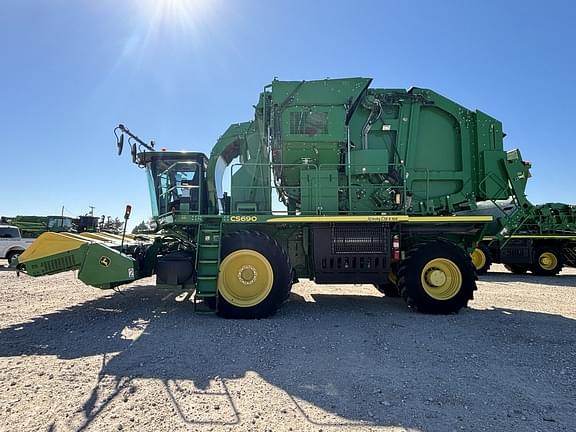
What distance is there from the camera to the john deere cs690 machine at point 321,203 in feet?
23.4

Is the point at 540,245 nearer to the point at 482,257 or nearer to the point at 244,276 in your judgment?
the point at 482,257

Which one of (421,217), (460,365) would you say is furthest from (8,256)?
(460,365)

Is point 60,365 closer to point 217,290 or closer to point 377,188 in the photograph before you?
point 217,290

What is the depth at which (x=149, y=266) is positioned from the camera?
810 cm

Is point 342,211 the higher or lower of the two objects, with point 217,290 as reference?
higher

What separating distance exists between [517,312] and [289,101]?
6503mm

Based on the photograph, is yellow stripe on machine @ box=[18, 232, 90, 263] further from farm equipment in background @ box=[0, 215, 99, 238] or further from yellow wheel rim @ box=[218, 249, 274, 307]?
farm equipment in background @ box=[0, 215, 99, 238]

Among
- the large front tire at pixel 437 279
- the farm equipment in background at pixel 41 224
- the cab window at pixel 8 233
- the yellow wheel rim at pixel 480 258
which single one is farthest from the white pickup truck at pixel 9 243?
the yellow wheel rim at pixel 480 258

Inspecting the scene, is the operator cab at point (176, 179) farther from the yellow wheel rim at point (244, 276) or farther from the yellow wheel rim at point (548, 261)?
the yellow wheel rim at point (548, 261)

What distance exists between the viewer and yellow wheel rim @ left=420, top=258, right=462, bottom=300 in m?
7.46

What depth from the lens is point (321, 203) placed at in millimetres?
7602

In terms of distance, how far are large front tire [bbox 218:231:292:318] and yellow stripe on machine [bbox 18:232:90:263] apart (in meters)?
2.76

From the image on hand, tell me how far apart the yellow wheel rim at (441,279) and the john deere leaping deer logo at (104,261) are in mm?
6032

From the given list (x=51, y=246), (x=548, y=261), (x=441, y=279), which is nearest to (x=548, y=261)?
(x=548, y=261)
